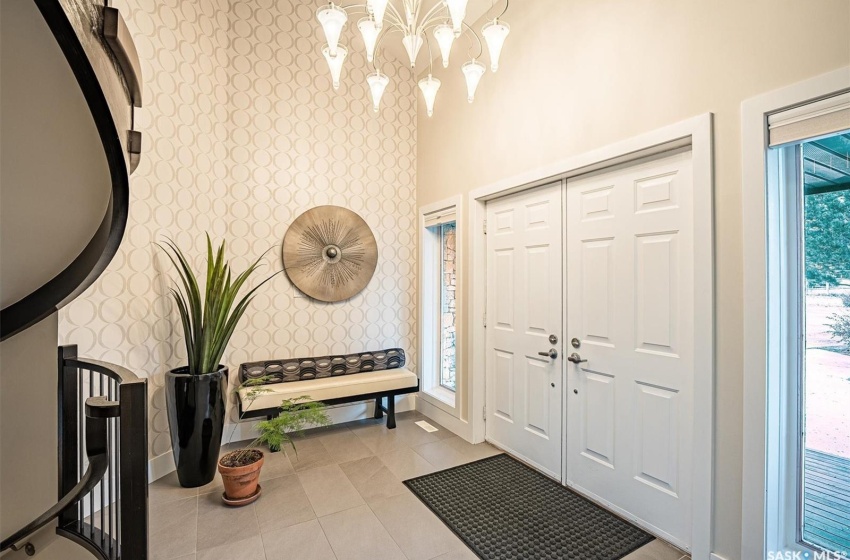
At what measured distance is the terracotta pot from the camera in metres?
2.47

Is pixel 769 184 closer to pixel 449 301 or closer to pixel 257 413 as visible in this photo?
pixel 449 301

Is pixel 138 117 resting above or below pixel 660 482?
above

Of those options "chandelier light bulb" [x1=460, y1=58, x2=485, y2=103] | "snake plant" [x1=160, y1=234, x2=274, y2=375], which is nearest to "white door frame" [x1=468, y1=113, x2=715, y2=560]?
"chandelier light bulb" [x1=460, y1=58, x2=485, y2=103]

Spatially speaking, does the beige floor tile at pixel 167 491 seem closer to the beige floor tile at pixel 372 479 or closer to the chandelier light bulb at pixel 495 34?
the beige floor tile at pixel 372 479

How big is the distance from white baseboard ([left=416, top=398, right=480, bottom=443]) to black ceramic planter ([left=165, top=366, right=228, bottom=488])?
1.92m

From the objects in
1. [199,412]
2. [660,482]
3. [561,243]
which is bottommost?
[660,482]

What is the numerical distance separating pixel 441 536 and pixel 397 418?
6.34 feet

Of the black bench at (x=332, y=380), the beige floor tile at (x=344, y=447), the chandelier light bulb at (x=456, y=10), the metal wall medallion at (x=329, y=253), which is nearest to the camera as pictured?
the chandelier light bulb at (x=456, y=10)

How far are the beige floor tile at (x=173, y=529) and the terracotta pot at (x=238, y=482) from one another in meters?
0.20

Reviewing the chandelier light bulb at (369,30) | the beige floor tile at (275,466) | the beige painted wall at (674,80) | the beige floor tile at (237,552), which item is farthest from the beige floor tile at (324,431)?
the chandelier light bulb at (369,30)

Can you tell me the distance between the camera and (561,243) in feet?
8.96

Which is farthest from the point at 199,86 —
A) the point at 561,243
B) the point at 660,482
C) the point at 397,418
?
the point at 660,482

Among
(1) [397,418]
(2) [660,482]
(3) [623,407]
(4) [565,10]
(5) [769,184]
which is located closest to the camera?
(5) [769,184]

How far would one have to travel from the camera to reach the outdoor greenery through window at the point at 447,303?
407cm
